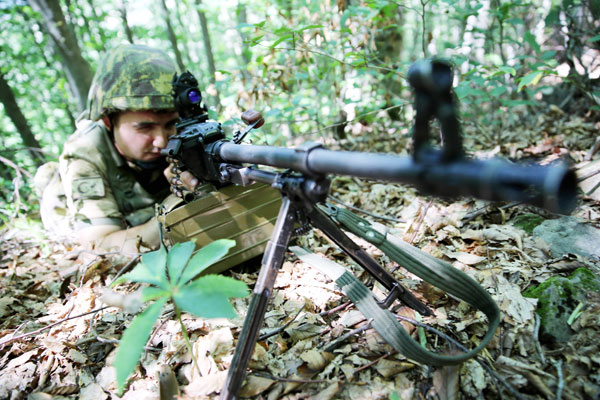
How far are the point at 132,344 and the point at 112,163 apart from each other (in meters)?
2.96

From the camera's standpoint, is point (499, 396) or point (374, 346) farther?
point (374, 346)

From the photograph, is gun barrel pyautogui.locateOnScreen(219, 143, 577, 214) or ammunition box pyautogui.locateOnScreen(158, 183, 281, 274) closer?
gun barrel pyautogui.locateOnScreen(219, 143, 577, 214)

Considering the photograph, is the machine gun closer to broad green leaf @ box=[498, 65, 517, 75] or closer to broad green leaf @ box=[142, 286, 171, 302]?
broad green leaf @ box=[142, 286, 171, 302]

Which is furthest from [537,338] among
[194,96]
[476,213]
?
[194,96]

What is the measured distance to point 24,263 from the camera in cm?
356

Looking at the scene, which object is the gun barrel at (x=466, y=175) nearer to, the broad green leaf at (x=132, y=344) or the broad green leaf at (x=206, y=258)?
the broad green leaf at (x=206, y=258)

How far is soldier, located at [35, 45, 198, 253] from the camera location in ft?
10.6

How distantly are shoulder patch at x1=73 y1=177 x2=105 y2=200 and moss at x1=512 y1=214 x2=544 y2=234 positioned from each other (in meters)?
3.76

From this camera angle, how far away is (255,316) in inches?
58.6

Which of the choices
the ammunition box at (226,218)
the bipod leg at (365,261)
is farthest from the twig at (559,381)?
the ammunition box at (226,218)

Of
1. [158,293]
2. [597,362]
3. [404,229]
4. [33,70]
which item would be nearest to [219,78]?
[404,229]

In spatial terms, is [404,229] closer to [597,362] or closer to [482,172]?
[597,362]

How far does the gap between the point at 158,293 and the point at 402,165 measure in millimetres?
1079

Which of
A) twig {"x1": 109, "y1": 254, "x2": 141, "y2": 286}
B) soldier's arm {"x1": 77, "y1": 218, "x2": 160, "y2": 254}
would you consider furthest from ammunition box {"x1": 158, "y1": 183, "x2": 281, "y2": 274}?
soldier's arm {"x1": 77, "y1": 218, "x2": 160, "y2": 254}
